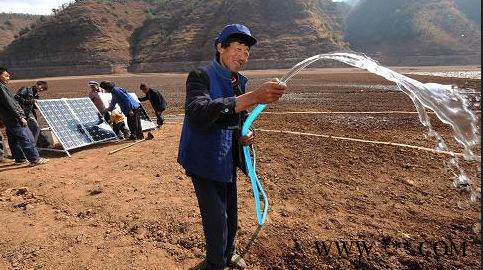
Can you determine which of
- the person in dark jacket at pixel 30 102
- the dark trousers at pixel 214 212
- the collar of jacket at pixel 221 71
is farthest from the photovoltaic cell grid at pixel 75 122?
the collar of jacket at pixel 221 71

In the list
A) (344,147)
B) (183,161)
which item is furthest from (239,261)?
(344,147)

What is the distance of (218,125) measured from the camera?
3057 millimetres

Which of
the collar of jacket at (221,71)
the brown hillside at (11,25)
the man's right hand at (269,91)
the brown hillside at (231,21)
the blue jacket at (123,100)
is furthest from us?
the brown hillside at (11,25)

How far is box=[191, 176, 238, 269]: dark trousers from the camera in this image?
3352 mm

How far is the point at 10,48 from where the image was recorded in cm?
7444

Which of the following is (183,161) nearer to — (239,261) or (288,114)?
(239,261)

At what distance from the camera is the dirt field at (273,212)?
4305mm

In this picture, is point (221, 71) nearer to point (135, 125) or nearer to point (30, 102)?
point (135, 125)

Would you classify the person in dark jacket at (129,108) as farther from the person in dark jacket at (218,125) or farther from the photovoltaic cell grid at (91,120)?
the person in dark jacket at (218,125)

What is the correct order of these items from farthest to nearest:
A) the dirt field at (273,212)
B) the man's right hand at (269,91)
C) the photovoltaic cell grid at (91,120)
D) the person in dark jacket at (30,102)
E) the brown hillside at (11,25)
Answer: the brown hillside at (11,25) < the photovoltaic cell grid at (91,120) < the person in dark jacket at (30,102) < the dirt field at (273,212) < the man's right hand at (269,91)

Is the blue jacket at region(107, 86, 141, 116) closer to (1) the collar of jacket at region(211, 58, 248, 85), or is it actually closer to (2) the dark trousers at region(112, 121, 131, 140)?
(2) the dark trousers at region(112, 121, 131, 140)

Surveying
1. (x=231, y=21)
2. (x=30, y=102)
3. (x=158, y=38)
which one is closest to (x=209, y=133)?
(x=30, y=102)

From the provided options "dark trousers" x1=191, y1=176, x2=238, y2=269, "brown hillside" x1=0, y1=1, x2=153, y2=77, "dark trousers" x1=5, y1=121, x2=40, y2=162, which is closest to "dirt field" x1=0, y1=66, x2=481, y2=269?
"dark trousers" x1=5, y1=121, x2=40, y2=162

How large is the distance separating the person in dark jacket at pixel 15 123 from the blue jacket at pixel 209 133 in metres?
5.98
